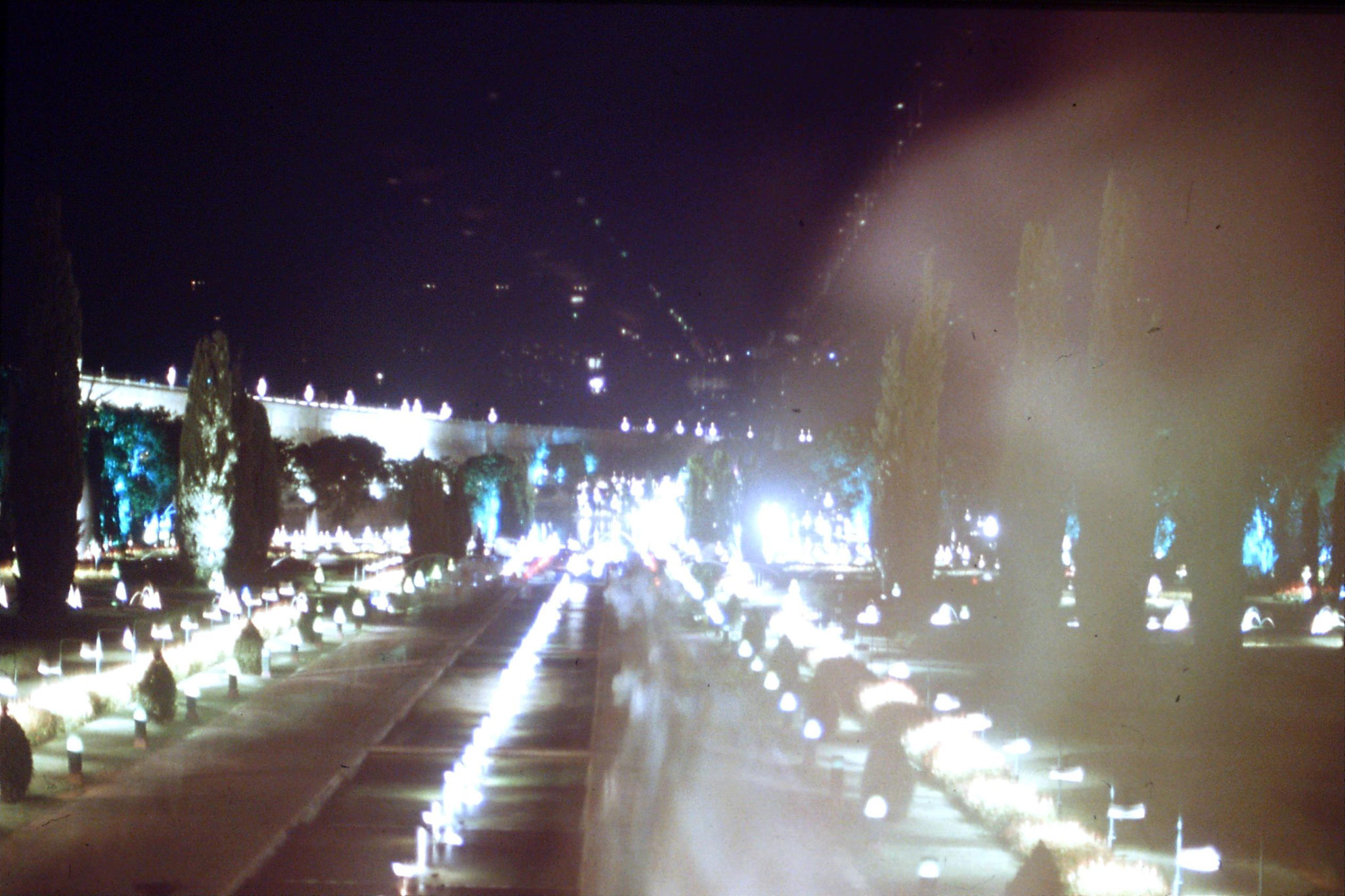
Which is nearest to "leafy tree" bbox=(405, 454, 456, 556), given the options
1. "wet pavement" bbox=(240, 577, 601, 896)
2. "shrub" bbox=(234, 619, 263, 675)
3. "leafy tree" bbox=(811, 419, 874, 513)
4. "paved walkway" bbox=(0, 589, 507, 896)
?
"leafy tree" bbox=(811, 419, 874, 513)

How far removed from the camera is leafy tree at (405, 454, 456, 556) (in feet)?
206

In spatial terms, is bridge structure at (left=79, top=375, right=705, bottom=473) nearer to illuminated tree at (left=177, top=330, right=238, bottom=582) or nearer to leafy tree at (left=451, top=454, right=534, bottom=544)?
leafy tree at (left=451, top=454, right=534, bottom=544)

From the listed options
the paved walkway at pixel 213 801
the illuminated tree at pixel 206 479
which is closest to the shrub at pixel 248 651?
the paved walkway at pixel 213 801

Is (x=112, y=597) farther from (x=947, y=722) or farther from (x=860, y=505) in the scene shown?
(x=860, y=505)

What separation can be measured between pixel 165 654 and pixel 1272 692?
17653 mm

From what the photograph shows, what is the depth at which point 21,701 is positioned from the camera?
16953 millimetres

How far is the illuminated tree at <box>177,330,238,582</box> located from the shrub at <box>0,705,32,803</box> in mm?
26692

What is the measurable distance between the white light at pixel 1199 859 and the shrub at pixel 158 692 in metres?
12.9

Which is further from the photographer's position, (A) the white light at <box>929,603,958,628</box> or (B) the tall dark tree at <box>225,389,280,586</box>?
(B) the tall dark tree at <box>225,389,280,586</box>

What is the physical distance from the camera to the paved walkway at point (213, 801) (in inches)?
432

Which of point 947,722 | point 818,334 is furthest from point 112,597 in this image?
point 818,334

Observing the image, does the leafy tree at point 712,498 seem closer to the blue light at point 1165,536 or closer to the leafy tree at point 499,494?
the leafy tree at point 499,494

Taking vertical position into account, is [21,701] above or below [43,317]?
below

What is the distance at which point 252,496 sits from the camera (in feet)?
134
